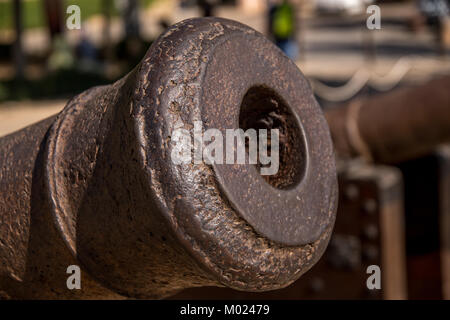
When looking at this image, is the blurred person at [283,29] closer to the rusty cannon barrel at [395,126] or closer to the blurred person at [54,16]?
the blurred person at [54,16]

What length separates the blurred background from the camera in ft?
12.7

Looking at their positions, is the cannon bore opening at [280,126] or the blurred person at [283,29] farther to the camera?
the blurred person at [283,29]

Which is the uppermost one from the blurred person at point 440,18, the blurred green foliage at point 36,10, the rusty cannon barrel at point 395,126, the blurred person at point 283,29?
the blurred green foliage at point 36,10

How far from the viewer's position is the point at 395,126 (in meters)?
4.40

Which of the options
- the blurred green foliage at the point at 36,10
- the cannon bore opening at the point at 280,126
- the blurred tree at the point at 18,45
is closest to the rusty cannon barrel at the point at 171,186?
the cannon bore opening at the point at 280,126

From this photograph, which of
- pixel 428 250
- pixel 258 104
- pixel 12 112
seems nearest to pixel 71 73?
pixel 12 112

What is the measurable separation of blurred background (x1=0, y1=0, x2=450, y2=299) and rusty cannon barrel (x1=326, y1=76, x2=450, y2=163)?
8.7 inches

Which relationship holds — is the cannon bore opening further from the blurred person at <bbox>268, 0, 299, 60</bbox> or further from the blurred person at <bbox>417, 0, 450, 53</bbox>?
the blurred person at <bbox>417, 0, 450, 53</bbox>

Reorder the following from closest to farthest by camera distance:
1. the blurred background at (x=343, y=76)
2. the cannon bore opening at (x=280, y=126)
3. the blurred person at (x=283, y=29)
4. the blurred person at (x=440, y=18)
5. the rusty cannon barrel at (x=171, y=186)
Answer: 1. the rusty cannon barrel at (x=171, y=186)
2. the cannon bore opening at (x=280, y=126)
3. the blurred background at (x=343, y=76)
4. the blurred person at (x=283, y=29)
5. the blurred person at (x=440, y=18)

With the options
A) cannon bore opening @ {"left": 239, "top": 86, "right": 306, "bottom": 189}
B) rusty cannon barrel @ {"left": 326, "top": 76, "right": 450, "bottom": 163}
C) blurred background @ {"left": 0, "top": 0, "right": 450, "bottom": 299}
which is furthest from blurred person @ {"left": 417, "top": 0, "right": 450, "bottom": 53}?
cannon bore opening @ {"left": 239, "top": 86, "right": 306, "bottom": 189}

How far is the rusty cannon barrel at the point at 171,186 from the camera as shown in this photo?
1409 millimetres

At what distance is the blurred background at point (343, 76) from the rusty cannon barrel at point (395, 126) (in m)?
0.22

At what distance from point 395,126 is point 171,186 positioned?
3.22 m

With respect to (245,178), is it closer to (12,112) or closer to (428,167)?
(428,167)
